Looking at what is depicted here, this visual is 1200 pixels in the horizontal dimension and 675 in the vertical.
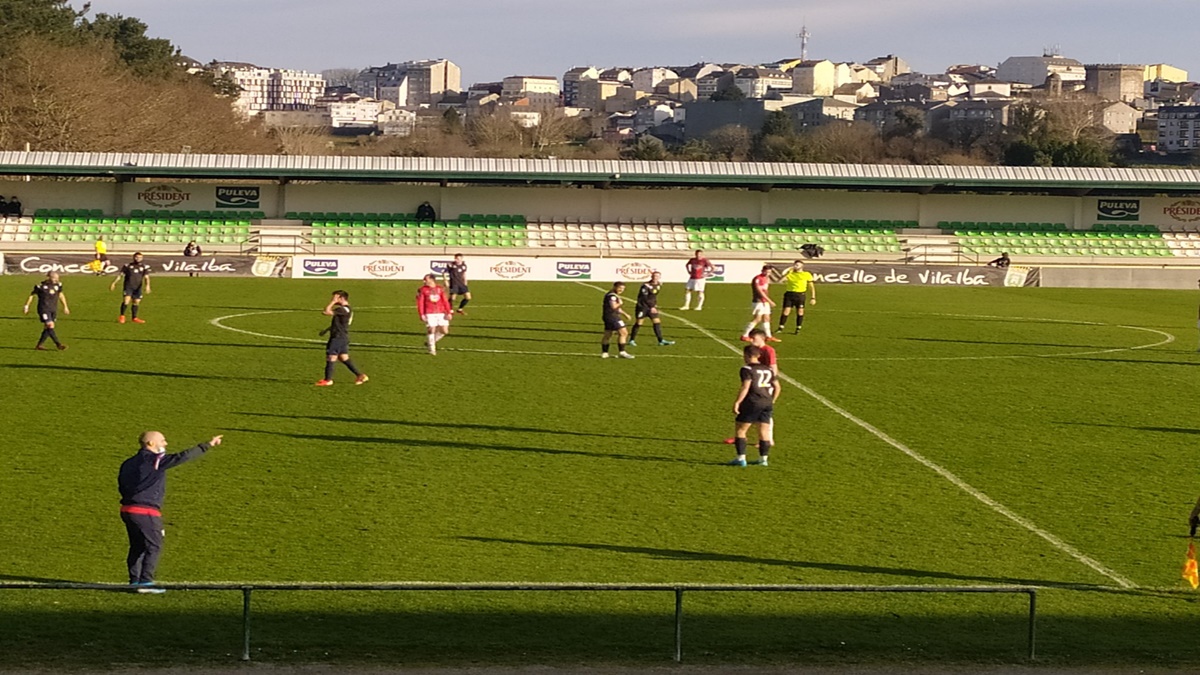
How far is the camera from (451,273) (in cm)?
4156

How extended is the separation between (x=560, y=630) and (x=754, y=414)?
7.69m

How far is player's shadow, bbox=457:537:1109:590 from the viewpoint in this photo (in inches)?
600

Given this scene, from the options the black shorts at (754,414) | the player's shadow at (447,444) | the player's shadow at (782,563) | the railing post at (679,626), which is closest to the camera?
the railing post at (679,626)

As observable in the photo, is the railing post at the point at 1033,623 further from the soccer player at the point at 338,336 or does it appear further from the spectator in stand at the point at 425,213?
the spectator in stand at the point at 425,213

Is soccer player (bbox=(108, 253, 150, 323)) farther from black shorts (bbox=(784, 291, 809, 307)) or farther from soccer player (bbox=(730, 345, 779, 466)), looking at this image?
soccer player (bbox=(730, 345, 779, 466))

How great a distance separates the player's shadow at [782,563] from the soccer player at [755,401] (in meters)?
4.30

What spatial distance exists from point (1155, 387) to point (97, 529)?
20.9 metres

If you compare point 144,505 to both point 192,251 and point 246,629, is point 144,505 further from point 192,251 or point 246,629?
point 192,251

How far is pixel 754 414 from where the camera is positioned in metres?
20.4

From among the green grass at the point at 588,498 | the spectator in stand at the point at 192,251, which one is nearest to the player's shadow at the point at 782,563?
the green grass at the point at 588,498

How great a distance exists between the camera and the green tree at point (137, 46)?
120875 millimetres

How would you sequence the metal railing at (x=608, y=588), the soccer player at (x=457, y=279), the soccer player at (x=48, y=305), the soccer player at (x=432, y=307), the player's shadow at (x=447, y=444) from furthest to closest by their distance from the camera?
the soccer player at (x=457, y=279), the soccer player at (x=48, y=305), the soccer player at (x=432, y=307), the player's shadow at (x=447, y=444), the metal railing at (x=608, y=588)

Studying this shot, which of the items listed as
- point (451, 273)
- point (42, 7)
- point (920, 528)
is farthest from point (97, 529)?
point (42, 7)

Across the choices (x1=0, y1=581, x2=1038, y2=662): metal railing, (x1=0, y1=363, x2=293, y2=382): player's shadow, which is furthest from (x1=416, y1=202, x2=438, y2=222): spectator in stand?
(x1=0, y1=581, x2=1038, y2=662): metal railing
